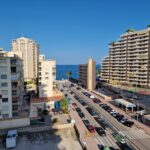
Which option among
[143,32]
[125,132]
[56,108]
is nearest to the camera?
[125,132]

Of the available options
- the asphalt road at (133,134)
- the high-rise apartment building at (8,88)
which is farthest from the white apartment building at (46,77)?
the asphalt road at (133,134)

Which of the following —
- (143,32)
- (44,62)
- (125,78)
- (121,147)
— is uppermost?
(143,32)

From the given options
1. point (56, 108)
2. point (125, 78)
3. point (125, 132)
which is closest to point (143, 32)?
point (125, 78)

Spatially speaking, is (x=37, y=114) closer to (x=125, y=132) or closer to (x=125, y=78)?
(x=125, y=132)

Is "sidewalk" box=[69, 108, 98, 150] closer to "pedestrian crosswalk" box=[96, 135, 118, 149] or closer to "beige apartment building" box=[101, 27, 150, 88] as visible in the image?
"pedestrian crosswalk" box=[96, 135, 118, 149]

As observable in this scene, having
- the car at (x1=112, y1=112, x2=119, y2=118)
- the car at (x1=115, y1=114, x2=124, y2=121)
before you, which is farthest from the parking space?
the car at (x1=112, y1=112, x2=119, y2=118)

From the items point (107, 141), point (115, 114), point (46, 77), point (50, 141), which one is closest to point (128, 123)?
point (115, 114)

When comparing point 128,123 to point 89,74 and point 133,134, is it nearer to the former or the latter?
point 133,134
